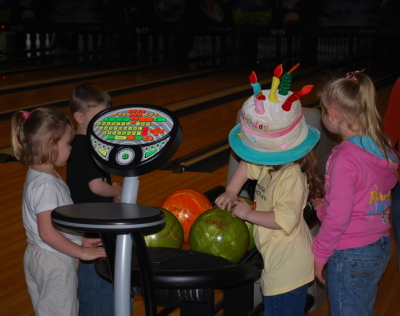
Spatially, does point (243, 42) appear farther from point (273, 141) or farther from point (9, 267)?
point (273, 141)

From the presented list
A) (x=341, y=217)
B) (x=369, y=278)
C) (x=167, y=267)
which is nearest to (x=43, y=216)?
(x=167, y=267)

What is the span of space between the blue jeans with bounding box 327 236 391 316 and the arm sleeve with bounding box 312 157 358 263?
8cm

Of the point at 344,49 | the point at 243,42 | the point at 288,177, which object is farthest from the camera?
the point at 243,42

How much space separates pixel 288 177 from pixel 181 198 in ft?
1.72

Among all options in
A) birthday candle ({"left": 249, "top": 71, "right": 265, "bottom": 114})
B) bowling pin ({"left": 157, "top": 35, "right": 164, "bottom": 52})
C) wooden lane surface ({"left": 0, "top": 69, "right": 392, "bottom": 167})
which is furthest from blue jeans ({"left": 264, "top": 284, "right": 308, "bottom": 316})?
bowling pin ({"left": 157, "top": 35, "right": 164, "bottom": 52})

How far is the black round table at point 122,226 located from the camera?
978 millimetres

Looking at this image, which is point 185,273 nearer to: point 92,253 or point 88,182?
point 92,253

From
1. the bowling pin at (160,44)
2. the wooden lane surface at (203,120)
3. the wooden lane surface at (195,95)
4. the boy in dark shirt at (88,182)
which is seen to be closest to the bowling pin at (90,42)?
the bowling pin at (160,44)

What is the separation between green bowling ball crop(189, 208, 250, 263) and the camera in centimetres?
152

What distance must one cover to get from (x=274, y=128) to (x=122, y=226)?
1.58 ft

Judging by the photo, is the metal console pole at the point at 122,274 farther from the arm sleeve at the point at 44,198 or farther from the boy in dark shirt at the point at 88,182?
the boy in dark shirt at the point at 88,182

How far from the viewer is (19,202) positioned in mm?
3295

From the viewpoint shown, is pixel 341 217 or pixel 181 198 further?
pixel 181 198

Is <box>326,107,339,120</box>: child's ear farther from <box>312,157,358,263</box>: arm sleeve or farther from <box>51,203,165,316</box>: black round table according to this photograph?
<box>51,203,165,316</box>: black round table
